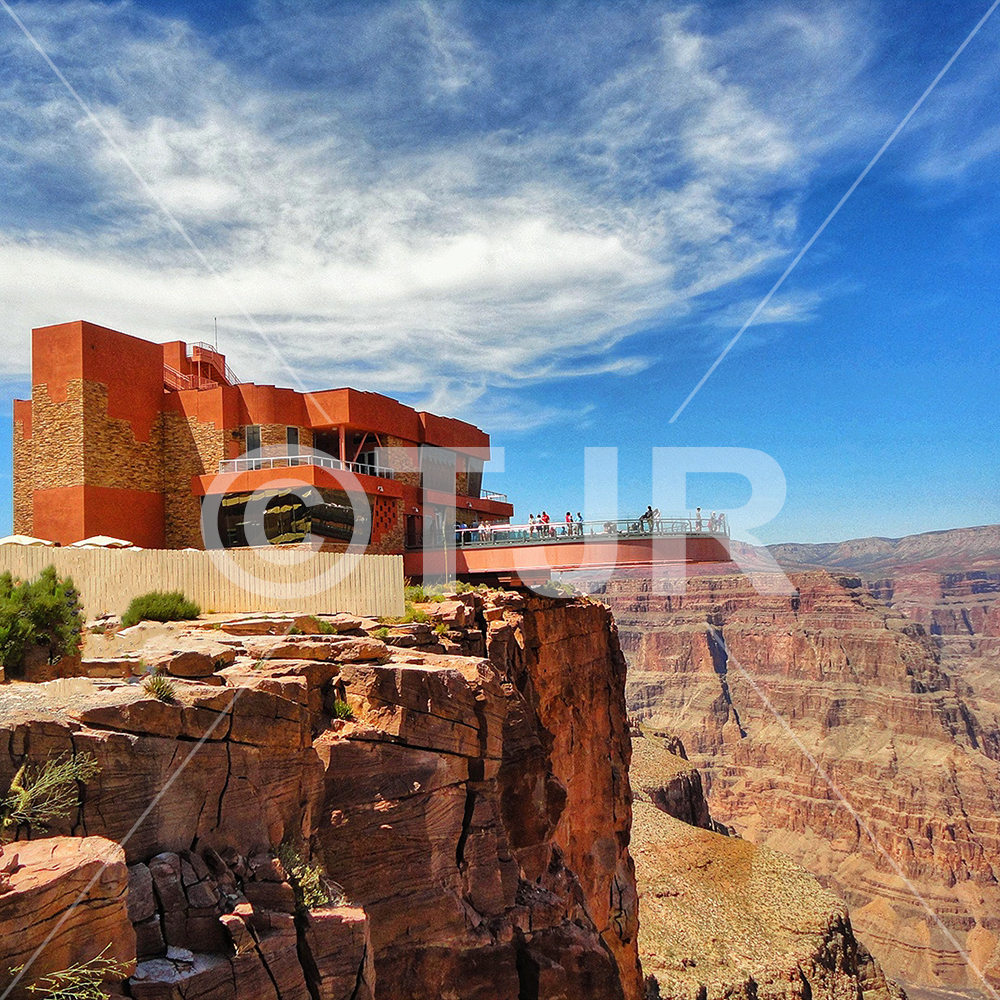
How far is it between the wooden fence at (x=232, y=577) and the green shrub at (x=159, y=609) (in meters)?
0.81

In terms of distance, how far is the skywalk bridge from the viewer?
83.4 feet

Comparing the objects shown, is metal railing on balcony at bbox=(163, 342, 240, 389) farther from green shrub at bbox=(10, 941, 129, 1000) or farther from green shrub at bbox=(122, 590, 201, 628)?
green shrub at bbox=(10, 941, 129, 1000)

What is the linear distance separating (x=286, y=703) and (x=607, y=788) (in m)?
22.3

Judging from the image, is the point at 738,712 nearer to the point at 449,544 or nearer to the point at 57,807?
the point at 449,544

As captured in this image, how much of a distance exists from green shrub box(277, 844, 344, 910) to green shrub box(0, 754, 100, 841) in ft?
8.02

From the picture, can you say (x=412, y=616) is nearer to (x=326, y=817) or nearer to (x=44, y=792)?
(x=326, y=817)

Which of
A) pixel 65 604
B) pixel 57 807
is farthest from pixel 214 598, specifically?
pixel 57 807

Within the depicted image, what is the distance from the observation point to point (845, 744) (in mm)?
138375

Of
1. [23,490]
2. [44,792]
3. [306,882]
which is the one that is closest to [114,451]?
[23,490]

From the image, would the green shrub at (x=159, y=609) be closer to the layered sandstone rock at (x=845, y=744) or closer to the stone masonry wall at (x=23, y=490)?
the stone masonry wall at (x=23, y=490)

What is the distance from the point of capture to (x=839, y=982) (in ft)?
120

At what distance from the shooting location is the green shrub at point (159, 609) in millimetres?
15447

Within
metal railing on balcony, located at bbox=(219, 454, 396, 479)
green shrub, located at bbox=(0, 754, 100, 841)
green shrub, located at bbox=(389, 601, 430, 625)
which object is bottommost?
green shrub, located at bbox=(0, 754, 100, 841)

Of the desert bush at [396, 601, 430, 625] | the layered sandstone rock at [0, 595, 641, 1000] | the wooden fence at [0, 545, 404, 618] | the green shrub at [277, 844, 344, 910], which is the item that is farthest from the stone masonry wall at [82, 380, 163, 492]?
the green shrub at [277, 844, 344, 910]
